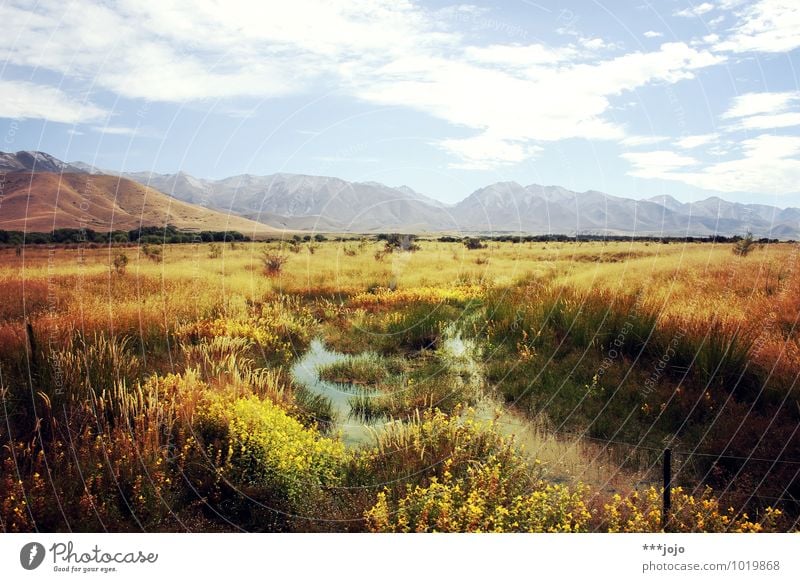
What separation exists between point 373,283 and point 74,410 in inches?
209

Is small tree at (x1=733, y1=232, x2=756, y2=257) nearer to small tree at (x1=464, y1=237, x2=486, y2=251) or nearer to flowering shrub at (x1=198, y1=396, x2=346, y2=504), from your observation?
small tree at (x1=464, y1=237, x2=486, y2=251)

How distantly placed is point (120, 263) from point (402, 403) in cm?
484

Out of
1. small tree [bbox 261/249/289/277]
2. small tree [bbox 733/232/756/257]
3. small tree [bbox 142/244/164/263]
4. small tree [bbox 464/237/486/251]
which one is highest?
small tree [bbox 733/232/756/257]

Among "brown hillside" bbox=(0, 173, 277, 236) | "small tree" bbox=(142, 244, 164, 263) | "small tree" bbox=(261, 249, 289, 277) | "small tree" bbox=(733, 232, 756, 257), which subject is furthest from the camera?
"small tree" bbox=(261, 249, 289, 277)

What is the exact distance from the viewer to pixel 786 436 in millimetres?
5449

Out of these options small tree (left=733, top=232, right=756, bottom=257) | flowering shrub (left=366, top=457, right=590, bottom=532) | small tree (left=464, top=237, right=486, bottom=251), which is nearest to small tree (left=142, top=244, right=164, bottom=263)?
flowering shrub (left=366, top=457, right=590, bottom=532)

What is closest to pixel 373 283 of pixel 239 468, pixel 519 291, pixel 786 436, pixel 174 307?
pixel 519 291

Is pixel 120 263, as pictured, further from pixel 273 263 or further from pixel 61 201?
pixel 273 263

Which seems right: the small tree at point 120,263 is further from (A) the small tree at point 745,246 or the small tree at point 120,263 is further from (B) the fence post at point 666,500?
(A) the small tree at point 745,246

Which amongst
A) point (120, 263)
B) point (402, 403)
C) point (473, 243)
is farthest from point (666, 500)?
point (473, 243)

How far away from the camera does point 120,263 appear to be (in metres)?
7.80

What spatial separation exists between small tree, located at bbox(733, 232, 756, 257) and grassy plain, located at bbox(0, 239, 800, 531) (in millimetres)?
865
